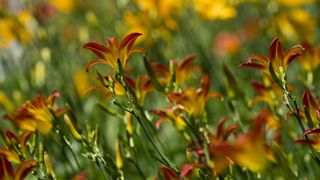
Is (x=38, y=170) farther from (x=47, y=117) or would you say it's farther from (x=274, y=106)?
(x=274, y=106)

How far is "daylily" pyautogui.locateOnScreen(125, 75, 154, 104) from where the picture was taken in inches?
94.9

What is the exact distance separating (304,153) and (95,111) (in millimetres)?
1730

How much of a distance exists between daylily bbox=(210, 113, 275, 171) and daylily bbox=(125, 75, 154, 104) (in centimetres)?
85

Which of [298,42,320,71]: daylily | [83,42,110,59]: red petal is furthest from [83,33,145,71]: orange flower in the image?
[298,42,320,71]: daylily

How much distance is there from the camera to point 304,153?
3.23 m

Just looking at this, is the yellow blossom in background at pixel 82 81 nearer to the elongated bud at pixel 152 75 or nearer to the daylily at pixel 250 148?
the elongated bud at pixel 152 75

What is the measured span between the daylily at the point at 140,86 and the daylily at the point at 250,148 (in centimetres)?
85

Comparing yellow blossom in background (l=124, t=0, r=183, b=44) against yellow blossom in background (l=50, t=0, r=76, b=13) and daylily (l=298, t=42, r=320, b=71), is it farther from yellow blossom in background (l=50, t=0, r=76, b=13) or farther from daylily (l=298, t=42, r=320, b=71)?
yellow blossom in background (l=50, t=0, r=76, b=13)

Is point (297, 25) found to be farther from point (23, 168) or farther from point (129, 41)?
point (23, 168)

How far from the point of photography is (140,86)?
2.44 meters

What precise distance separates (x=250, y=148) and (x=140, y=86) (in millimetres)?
941

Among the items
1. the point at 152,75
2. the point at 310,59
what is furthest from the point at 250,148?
the point at 310,59

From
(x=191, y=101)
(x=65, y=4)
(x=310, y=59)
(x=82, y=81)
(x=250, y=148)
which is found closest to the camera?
(x=250, y=148)

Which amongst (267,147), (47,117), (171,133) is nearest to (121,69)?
(47,117)
